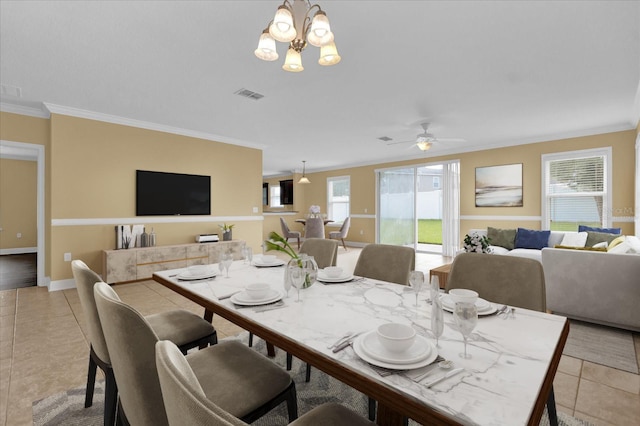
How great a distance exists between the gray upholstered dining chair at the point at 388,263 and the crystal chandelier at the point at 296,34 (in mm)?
1199

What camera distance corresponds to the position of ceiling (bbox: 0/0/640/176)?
2184 millimetres

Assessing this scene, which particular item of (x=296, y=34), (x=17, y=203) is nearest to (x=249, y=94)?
(x=296, y=34)

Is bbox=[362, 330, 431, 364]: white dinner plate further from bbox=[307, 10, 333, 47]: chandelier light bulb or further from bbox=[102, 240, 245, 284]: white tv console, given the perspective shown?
bbox=[102, 240, 245, 284]: white tv console

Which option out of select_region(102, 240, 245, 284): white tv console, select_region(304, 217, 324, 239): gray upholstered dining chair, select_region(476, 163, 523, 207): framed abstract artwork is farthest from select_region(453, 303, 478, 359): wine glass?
select_region(304, 217, 324, 239): gray upholstered dining chair

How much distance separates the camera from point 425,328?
1.06 meters

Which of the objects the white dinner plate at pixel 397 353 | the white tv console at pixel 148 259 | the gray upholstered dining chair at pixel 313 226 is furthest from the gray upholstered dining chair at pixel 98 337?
the gray upholstered dining chair at pixel 313 226

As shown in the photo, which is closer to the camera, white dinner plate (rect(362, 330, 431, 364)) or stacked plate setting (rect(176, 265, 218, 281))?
white dinner plate (rect(362, 330, 431, 364))

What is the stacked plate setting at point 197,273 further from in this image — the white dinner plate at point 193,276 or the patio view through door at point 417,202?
the patio view through door at point 417,202

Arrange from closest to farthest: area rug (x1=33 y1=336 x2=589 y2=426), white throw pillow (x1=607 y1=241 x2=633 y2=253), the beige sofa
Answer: area rug (x1=33 y1=336 x2=589 y2=426)
the beige sofa
white throw pillow (x1=607 y1=241 x2=633 y2=253)

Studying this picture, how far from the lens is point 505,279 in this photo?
1.54 metres

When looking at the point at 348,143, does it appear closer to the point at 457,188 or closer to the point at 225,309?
the point at 457,188

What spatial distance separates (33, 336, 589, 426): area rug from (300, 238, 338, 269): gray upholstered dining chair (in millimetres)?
787

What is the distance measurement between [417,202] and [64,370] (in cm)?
707

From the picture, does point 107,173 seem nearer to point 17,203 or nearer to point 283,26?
point 283,26
